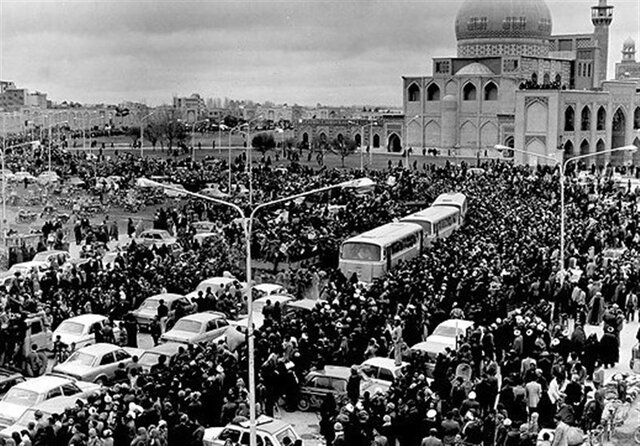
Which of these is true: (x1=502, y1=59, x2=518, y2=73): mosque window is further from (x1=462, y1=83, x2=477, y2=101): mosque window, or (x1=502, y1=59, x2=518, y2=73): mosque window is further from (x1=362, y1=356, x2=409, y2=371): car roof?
(x1=362, y1=356, x2=409, y2=371): car roof

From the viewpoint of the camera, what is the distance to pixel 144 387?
15.4 m

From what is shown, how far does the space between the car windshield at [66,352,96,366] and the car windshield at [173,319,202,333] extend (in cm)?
288

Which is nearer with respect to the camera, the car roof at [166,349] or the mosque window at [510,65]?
the car roof at [166,349]

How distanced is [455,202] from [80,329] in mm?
20362

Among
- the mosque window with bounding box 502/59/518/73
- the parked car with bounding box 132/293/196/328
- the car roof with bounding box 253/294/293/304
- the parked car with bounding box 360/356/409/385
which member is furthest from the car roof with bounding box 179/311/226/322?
the mosque window with bounding box 502/59/518/73

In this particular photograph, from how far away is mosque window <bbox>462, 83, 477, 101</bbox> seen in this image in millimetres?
72812

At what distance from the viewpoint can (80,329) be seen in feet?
67.1

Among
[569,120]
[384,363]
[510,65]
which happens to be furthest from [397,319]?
[510,65]

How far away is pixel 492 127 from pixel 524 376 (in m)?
56.8

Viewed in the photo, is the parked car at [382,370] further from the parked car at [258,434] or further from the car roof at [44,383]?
the car roof at [44,383]

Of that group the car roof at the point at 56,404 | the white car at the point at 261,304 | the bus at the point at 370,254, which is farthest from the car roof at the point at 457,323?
the car roof at the point at 56,404

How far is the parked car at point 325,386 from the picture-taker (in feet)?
54.6

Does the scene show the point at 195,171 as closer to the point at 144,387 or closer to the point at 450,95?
the point at 450,95

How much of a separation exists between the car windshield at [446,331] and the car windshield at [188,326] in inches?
208
